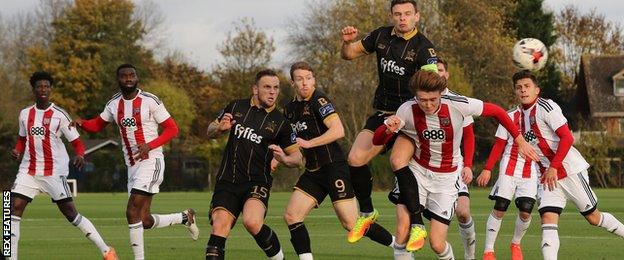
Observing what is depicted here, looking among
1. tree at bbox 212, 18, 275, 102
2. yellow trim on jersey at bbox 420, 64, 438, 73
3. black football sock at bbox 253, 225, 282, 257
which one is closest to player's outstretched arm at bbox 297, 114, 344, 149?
black football sock at bbox 253, 225, 282, 257

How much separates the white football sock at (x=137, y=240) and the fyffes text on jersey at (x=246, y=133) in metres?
2.87

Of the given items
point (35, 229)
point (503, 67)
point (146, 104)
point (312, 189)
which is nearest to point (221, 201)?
point (312, 189)

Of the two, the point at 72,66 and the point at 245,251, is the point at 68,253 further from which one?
the point at 72,66

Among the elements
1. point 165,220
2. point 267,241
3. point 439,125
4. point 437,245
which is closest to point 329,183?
point 267,241

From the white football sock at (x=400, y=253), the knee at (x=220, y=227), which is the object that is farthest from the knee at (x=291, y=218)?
the white football sock at (x=400, y=253)

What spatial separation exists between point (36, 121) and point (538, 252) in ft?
21.6

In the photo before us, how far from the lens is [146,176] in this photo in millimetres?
15938

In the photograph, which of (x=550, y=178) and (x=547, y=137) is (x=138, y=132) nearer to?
(x=547, y=137)

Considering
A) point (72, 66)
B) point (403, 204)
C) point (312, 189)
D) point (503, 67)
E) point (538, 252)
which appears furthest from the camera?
point (72, 66)

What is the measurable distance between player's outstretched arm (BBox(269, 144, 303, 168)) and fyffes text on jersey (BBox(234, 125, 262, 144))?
29 cm

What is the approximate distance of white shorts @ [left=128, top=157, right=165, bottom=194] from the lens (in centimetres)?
1591

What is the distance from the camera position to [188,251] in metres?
17.8

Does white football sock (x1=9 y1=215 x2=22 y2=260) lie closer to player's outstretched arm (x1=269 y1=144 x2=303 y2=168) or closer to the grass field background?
the grass field background

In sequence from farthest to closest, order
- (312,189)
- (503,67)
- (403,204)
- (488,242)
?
(503,67)
(488,242)
(312,189)
(403,204)
